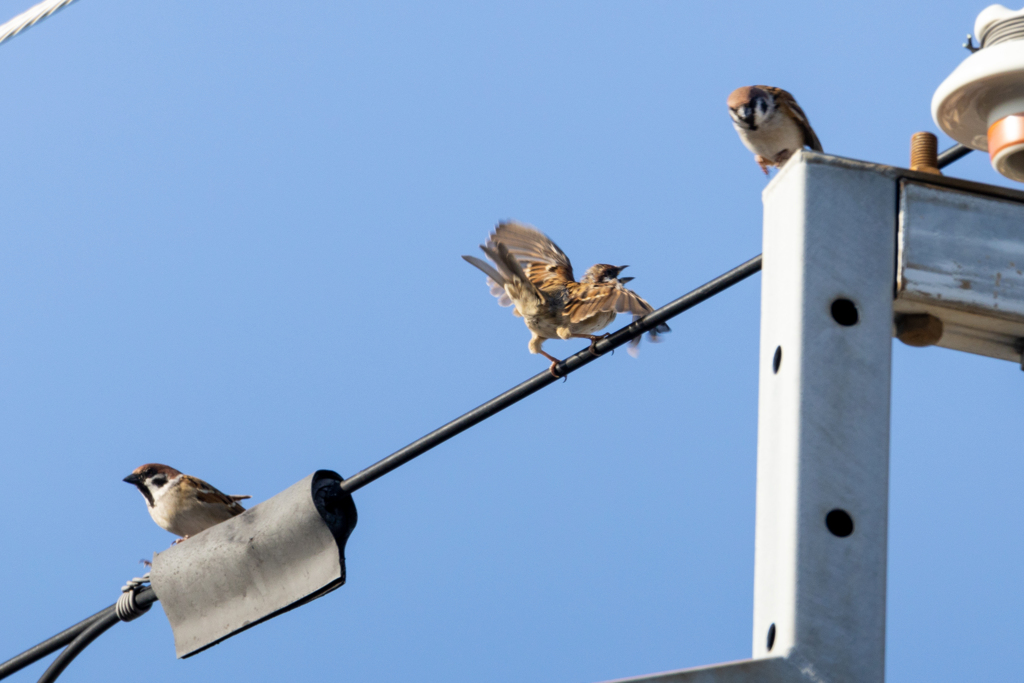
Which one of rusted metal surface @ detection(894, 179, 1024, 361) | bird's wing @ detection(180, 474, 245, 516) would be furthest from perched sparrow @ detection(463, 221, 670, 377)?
rusted metal surface @ detection(894, 179, 1024, 361)

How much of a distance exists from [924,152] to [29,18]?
297 centimetres

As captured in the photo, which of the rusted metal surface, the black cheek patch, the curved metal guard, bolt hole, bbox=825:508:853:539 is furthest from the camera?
the black cheek patch

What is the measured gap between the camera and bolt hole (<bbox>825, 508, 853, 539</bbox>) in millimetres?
1845

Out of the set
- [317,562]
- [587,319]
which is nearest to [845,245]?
[317,562]

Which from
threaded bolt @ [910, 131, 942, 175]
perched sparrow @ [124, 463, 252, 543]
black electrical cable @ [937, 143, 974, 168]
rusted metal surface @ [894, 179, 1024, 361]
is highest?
black electrical cable @ [937, 143, 974, 168]

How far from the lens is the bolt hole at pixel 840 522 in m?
1.84

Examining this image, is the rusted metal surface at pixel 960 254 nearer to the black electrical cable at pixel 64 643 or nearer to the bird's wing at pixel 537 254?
the black electrical cable at pixel 64 643

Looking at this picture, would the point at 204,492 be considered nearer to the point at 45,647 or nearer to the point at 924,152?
the point at 45,647

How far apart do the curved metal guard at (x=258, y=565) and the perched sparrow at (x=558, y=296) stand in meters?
2.06

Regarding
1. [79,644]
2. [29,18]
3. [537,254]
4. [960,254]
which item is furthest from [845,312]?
[537,254]

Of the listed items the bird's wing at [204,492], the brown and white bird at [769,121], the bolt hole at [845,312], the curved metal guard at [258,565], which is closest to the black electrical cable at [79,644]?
the curved metal guard at [258,565]

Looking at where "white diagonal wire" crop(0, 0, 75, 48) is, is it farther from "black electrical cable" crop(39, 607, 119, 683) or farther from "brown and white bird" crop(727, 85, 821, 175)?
"brown and white bird" crop(727, 85, 821, 175)

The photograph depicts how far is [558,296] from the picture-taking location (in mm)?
5988

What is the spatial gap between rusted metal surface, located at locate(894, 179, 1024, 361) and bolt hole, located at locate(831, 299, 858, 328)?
10 centimetres
